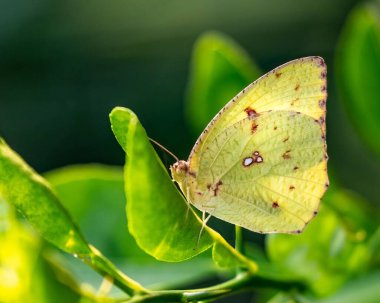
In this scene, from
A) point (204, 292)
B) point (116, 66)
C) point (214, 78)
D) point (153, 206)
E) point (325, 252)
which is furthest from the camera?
point (116, 66)

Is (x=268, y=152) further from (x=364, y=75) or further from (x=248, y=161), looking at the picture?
(x=364, y=75)

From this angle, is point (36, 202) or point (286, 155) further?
point (286, 155)

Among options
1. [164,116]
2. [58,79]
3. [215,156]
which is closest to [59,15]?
[58,79]

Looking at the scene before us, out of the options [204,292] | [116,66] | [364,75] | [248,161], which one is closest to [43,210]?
[204,292]

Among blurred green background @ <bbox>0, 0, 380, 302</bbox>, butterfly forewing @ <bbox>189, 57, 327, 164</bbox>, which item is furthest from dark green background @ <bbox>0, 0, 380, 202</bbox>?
butterfly forewing @ <bbox>189, 57, 327, 164</bbox>

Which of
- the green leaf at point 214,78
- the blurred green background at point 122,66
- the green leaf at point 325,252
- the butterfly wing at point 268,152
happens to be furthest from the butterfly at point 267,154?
the blurred green background at point 122,66

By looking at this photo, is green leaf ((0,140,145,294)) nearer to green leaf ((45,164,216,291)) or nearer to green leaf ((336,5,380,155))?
green leaf ((45,164,216,291))
